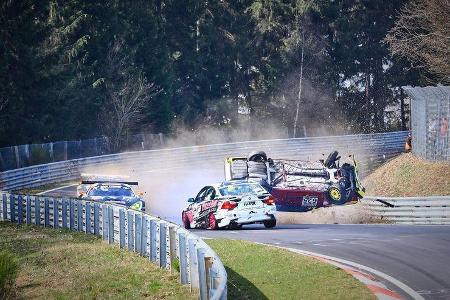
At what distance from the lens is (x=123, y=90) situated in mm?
71188

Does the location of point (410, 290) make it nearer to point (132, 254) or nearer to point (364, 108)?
point (132, 254)

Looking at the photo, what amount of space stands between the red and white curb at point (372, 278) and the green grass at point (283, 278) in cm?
16

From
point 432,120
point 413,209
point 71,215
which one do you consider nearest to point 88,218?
point 71,215

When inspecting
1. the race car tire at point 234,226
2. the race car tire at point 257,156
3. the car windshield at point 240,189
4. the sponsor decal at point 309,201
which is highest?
the race car tire at point 257,156

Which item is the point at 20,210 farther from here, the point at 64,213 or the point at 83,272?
the point at 83,272

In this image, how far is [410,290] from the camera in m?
14.3

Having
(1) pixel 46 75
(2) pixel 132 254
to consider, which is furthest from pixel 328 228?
(1) pixel 46 75

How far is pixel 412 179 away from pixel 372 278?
25516 millimetres

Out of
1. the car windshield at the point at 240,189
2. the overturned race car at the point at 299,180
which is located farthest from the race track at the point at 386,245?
the overturned race car at the point at 299,180

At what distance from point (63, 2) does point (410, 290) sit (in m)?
61.1

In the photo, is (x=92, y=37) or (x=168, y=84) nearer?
(x=92, y=37)

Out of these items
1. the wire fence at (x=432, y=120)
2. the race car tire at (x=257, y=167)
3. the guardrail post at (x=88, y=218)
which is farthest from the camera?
the wire fence at (x=432, y=120)

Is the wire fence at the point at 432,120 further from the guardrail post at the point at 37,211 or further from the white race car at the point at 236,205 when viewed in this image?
the guardrail post at the point at 37,211

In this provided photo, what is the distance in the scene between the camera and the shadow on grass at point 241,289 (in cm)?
1434
